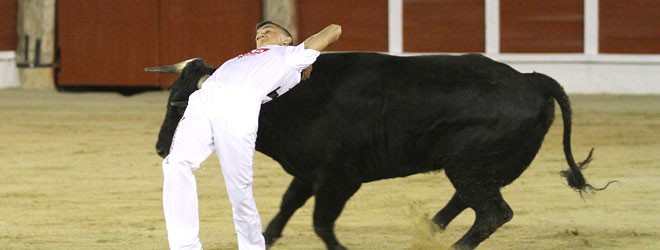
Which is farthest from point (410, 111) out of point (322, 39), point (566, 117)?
point (566, 117)

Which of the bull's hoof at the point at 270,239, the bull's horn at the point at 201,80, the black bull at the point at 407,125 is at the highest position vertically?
the bull's horn at the point at 201,80

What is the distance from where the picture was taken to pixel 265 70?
5.42 metres

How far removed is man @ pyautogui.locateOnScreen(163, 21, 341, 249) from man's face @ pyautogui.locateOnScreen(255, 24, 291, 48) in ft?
0.40

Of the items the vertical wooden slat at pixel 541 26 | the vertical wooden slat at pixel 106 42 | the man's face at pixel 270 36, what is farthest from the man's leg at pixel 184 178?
the vertical wooden slat at pixel 106 42

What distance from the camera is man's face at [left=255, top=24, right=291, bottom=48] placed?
221 inches

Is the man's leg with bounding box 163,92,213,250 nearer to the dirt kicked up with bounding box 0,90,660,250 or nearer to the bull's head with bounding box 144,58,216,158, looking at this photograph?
the bull's head with bounding box 144,58,216,158

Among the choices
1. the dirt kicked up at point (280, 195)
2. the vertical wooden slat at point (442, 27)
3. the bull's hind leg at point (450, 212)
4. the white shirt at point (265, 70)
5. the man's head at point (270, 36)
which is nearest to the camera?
the white shirt at point (265, 70)

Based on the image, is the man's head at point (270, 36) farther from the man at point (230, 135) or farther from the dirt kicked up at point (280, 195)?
the dirt kicked up at point (280, 195)

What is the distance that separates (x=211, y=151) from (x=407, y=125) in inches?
38.1

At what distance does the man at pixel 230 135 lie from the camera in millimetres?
5305

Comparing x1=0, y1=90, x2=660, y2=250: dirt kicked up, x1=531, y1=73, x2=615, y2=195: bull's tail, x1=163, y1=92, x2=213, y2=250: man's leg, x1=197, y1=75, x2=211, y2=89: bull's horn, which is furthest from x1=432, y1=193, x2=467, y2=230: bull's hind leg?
x1=163, y1=92, x2=213, y2=250: man's leg

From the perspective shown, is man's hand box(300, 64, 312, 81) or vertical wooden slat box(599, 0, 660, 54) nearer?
man's hand box(300, 64, 312, 81)

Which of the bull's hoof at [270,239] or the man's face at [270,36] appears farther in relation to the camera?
the bull's hoof at [270,239]

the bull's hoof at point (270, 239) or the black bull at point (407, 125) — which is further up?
the black bull at point (407, 125)
